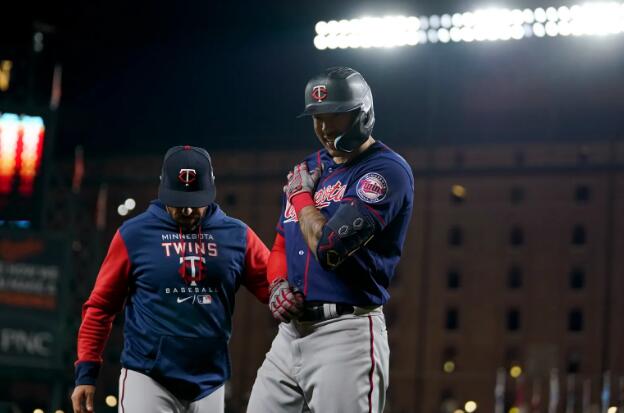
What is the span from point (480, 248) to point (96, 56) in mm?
41512

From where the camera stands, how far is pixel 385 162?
3.28 meters

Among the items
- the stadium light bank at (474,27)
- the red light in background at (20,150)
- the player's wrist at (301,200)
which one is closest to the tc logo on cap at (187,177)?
the player's wrist at (301,200)

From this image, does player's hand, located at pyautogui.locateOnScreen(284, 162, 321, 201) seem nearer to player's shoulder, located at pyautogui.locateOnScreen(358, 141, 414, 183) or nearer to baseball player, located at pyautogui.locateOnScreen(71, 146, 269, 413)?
player's shoulder, located at pyautogui.locateOnScreen(358, 141, 414, 183)

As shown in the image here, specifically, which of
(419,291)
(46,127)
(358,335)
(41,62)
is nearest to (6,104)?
(46,127)

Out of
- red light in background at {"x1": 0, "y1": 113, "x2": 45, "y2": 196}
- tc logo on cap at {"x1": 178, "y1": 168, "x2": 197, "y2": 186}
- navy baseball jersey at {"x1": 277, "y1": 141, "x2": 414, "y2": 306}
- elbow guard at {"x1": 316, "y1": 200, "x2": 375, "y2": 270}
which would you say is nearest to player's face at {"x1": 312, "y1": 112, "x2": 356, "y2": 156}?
navy baseball jersey at {"x1": 277, "y1": 141, "x2": 414, "y2": 306}

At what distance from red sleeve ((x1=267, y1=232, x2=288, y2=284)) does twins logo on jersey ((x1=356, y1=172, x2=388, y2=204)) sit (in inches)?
16.2

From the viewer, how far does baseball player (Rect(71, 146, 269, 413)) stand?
12.1 ft

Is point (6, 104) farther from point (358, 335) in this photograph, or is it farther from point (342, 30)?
point (358, 335)

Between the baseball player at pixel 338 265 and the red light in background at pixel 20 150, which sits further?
A: the red light in background at pixel 20 150

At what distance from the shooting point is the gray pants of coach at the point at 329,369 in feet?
10.3

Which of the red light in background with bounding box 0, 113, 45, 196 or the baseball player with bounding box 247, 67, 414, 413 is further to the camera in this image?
the red light in background with bounding box 0, 113, 45, 196

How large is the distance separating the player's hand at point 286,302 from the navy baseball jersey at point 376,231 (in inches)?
1.1

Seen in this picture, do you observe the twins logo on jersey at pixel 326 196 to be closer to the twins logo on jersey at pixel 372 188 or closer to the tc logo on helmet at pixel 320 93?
the twins logo on jersey at pixel 372 188

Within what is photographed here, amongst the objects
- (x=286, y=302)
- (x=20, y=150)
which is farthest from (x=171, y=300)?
(x=20, y=150)
